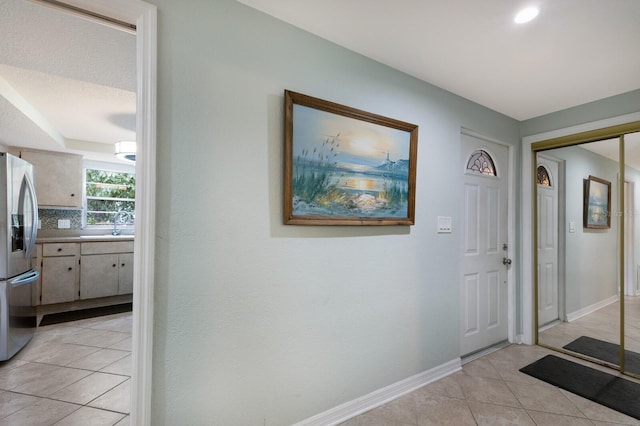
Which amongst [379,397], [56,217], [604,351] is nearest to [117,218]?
[56,217]

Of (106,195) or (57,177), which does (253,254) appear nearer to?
(57,177)

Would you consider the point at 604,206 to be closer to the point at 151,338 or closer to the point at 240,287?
the point at 240,287

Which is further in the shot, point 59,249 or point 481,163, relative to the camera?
point 59,249

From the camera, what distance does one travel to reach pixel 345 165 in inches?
69.4

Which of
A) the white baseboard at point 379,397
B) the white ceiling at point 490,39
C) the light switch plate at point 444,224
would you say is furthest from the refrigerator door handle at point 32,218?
the light switch plate at point 444,224

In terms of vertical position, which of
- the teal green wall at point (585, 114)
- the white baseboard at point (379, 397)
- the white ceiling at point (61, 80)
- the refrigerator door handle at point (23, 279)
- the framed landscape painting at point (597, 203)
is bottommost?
the white baseboard at point (379, 397)

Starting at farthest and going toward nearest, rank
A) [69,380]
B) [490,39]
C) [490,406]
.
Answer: [69,380] < [490,406] < [490,39]

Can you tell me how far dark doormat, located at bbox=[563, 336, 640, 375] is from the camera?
2.33 meters

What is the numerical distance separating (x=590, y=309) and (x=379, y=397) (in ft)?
7.90

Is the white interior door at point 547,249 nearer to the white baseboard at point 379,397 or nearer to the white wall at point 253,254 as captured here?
the white baseboard at point 379,397

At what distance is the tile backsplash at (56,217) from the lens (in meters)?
3.94

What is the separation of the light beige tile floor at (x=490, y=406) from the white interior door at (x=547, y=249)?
664mm

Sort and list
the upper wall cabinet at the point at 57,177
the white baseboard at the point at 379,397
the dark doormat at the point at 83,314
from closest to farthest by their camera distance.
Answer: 1. the white baseboard at the point at 379,397
2. the dark doormat at the point at 83,314
3. the upper wall cabinet at the point at 57,177

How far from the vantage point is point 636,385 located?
2.18 metres
